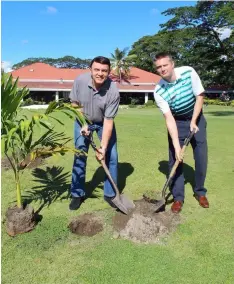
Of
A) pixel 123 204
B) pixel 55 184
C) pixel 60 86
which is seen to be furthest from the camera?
pixel 60 86

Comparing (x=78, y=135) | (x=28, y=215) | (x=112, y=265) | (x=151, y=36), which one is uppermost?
(x=151, y=36)

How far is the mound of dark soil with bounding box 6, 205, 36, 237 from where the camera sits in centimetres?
382

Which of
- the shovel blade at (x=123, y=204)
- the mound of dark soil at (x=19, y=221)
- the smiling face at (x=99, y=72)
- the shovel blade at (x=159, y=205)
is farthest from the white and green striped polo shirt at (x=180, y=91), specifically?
the mound of dark soil at (x=19, y=221)

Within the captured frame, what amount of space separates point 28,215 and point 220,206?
2450mm

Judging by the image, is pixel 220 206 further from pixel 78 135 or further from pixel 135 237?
pixel 78 135

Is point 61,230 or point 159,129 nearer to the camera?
point 61,230

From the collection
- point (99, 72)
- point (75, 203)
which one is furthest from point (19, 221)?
point (99, 72)

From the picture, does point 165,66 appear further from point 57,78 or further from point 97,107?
point 57,78

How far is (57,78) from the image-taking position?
44.1 metres

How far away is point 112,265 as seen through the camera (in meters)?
3.26

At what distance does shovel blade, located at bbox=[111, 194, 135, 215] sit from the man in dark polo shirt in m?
0.24

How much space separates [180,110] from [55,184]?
2.30m

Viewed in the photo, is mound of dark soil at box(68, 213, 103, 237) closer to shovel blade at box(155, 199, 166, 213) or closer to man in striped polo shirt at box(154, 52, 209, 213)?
shovel blade at box(155, 199, 166, 213)

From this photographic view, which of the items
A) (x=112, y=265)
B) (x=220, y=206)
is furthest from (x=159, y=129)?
(x=112, y=265)
